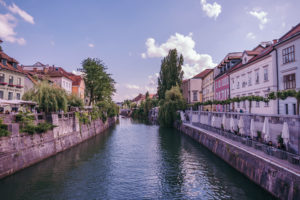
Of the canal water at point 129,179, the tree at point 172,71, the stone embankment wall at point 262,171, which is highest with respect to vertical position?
the tree at point 172,71

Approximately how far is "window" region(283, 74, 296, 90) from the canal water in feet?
37.3

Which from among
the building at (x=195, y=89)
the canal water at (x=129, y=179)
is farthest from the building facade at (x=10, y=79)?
the building at (x=195, y=89)

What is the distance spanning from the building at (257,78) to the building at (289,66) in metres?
0.86

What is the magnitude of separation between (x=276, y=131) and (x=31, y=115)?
66.7 feet

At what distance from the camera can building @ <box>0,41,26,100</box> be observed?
28.7 metres

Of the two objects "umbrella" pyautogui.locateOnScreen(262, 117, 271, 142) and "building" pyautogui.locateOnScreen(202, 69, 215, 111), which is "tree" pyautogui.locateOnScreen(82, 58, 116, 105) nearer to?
"building" pyautogui.locateOnScreen(202, 69, 215, 111)

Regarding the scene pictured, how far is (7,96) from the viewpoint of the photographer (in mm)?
29656

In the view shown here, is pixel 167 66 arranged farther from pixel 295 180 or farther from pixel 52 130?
pixel 295 180

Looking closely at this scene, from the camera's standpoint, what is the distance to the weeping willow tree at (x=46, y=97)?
831 inches

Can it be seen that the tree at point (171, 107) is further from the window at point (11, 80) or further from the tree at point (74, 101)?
the window at point (11, 80)

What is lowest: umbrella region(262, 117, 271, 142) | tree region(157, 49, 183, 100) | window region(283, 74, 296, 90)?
umbrella region(262, 117, 271, 142)

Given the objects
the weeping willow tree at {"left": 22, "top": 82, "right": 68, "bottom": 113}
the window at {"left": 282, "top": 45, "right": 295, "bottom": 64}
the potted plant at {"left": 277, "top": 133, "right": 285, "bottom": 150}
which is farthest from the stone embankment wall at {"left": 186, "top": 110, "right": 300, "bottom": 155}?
the weeping willow tree at {"left": 22, "top": 82, "right": 68, "bottom": 113}

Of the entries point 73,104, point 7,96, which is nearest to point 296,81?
point 73,104

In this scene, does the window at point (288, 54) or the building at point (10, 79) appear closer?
the window at point (288, 54)
